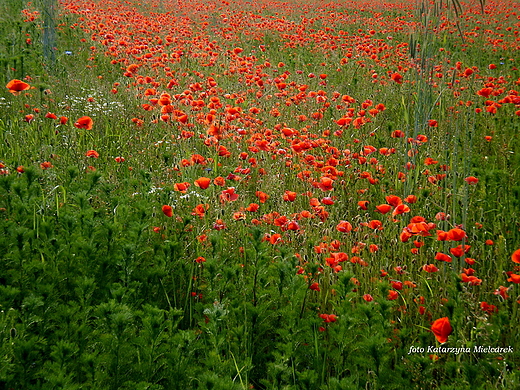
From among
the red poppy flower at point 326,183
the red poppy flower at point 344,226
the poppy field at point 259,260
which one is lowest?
the poppy field at point 259,260

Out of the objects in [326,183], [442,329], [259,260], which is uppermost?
[326,183]

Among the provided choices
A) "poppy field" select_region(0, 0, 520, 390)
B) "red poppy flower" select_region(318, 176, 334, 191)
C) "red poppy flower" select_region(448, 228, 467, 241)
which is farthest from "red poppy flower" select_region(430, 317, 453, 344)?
"red poppy flower" select_region(318, 176, 334, 191)

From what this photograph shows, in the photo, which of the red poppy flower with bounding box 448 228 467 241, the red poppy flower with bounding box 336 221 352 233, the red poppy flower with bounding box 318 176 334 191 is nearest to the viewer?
the red poppy flower with bounding box 448 228 467 241

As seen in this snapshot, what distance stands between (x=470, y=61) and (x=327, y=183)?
22.2 feet

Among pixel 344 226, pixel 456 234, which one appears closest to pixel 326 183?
pixel 344 226

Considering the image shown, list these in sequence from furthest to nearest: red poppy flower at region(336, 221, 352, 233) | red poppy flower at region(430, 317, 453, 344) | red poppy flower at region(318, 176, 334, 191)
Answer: red poppy flower at region(318, 176, 334, 191) < red poppy flower at region(336, 221, 352, 233) < red poppy flower at region(430, 317, 453, 344)

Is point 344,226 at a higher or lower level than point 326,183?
lower

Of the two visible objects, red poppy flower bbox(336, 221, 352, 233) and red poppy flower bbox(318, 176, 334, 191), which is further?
red poppy flower bbox(318, 176, 334, 191)

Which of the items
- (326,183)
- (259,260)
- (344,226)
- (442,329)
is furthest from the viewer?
(326,183)

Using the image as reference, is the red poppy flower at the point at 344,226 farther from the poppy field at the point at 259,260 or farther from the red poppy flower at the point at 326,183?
the red poppy flower at the point at 326,183

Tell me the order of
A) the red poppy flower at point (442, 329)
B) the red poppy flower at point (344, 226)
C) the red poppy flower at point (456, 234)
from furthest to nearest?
the red poppy flower at point (344, 226), the red poppy flower at point (456, 234), the red poppy flower at point (442, 329)

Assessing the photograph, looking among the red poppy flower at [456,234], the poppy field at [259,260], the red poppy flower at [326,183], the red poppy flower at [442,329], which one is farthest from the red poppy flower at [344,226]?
the red poppy flower at [442,329]

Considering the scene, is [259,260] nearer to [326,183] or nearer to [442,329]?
[326,183]

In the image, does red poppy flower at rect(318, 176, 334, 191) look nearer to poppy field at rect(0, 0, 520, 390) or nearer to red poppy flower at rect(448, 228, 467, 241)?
poppy field at rect(0, 0, 520, 390)
